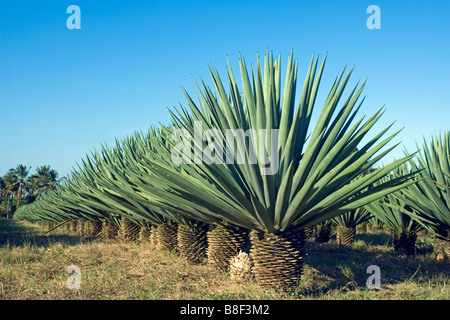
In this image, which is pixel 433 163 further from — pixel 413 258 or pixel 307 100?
pixel 307 100

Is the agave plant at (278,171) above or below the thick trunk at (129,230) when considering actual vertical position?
above

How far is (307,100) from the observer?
15.2ft

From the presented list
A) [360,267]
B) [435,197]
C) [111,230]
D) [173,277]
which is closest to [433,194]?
[435,197]

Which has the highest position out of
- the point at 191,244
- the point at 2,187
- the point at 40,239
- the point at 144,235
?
the point at 2,187

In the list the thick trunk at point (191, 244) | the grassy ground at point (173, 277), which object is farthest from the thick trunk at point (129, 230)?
the thick trunk at point (191, 244)

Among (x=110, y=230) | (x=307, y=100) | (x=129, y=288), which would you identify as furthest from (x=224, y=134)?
(x=110, y=230)

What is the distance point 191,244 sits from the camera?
6.26m

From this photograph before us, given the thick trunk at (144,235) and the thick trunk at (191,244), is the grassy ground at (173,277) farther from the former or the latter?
the thick trunk at (144,235)

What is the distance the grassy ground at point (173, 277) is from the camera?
4.07 m

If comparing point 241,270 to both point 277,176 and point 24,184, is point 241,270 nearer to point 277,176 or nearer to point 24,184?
point 277,176

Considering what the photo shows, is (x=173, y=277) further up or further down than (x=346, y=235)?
further up

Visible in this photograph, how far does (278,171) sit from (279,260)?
98 cm

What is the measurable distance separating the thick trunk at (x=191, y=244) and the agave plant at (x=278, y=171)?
161cm

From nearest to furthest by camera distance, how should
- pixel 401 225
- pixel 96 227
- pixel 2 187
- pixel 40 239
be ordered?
pixel 401 225 < pixel 40 239 < pixel 96 227 < pixel 2 187
